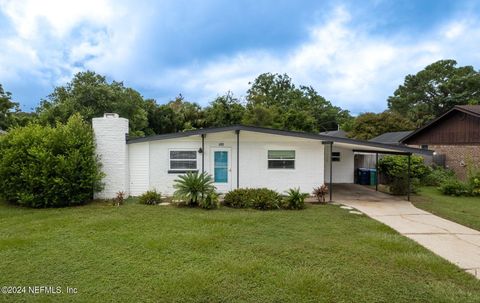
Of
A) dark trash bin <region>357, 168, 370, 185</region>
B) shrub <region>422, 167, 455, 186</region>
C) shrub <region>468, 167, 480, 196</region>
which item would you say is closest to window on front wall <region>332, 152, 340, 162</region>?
dark trash bin <region>357, 168, 370, 185</region>

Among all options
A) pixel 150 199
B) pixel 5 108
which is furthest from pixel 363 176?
pixel 5 108

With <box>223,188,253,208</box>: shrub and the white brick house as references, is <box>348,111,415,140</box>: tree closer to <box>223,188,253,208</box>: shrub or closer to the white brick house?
the white brick house

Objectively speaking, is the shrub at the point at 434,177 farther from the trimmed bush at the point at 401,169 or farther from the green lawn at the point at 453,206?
the green lawn at the point at 453,206

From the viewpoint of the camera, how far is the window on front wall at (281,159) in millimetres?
10969

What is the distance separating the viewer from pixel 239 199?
346 inches

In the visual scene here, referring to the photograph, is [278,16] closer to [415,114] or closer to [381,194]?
[381,194]

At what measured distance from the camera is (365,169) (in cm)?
1559

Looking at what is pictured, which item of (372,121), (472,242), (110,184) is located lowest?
(472,242)

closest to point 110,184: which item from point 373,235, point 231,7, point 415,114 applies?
point 231,7

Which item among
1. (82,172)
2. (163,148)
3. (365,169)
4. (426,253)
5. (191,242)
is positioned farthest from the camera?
(365,169)

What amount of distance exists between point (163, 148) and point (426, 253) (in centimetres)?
869

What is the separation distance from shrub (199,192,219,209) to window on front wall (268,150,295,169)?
3.28m

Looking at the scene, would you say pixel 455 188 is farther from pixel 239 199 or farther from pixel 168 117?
pixel 168 117

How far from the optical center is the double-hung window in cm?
1078
